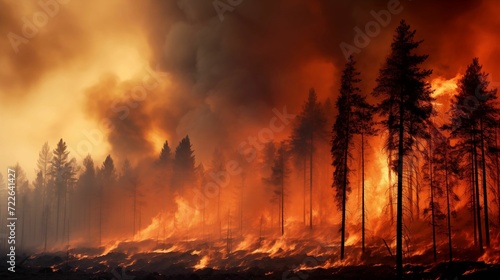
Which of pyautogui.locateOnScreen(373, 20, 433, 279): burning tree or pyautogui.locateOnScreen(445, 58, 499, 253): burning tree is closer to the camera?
pyautogui.locateOnScreen(373, 20, 433, 279): burning tree

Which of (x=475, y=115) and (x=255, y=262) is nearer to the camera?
(x=475, y=115)

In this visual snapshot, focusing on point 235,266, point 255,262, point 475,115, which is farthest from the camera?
point 235,266

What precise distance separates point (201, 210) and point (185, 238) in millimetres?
10734

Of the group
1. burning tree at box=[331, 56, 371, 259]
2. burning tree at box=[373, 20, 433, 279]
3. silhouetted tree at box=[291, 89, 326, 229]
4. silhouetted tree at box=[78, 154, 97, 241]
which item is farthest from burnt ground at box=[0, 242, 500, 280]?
silhouetted tree at box=[78, 154, 97, 241]

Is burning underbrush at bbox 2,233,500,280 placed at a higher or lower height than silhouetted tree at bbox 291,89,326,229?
lower

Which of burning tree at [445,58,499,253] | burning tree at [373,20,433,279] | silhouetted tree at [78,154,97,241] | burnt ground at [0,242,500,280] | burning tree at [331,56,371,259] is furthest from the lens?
silhouetted tree at [78,154,97,241]

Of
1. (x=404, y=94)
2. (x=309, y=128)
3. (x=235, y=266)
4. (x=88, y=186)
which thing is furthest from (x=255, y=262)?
(x=88, y=186)

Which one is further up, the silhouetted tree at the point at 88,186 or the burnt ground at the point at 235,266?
the silhouetted tree at the point at 88,186

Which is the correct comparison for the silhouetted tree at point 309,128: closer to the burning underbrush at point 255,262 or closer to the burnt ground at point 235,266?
the burning underbrush at point 255,262

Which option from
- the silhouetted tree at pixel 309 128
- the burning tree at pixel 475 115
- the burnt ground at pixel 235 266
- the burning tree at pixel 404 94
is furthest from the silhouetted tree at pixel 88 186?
the burning tree at pixel 404 94

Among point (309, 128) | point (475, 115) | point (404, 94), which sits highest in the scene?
point (309, 128)

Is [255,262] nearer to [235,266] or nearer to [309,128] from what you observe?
[235,266]

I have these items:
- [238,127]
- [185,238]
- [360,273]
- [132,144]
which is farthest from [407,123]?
[132,144]

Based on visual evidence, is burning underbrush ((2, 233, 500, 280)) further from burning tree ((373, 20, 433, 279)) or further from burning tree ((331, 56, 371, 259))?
burning tree ((373, 20, 433, 279))
